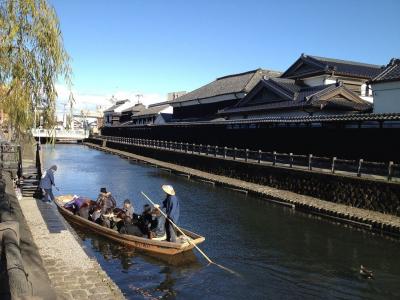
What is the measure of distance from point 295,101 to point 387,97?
6100 mm

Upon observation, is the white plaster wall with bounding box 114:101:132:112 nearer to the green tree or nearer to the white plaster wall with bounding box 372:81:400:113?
the white plaster wall with bounding box 372:81:400:113

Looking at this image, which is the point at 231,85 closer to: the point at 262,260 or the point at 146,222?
the point at 146,222

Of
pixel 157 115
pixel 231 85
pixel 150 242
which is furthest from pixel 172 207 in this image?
pixel 157 115

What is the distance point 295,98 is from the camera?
97.9ft

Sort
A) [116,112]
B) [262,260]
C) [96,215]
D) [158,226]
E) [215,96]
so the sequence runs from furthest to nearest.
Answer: [116,112]
[215,96]
[96,215]
[158,226]
[262,260]

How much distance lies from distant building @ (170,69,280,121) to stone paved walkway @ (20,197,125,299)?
2906cm

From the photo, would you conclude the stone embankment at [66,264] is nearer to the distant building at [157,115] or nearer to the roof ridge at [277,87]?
the roof ridge at [277,87]

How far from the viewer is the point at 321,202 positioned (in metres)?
19.9

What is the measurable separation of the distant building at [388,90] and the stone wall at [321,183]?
8490 mm

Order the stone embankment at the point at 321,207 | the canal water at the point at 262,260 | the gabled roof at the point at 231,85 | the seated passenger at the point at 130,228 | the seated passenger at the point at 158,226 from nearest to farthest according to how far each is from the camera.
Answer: the canal water at the point at 262,260 → the seated passenger at the point at 158,226 → the seated passenger at the point at 130,228 → the stone embankment at the point at 321,207 → the gabled roof at the point at 231,85

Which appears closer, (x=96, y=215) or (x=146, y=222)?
(x=146, y=222)

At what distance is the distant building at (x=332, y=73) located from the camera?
108 ft

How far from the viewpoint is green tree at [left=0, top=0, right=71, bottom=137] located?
8.09 metres

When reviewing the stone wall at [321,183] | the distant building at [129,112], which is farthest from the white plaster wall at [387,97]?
the distant building at [129,112]
